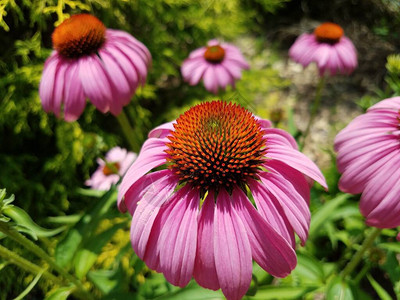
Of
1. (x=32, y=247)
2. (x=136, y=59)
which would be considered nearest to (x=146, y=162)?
(x=32, y=247)

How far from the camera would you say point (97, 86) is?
100cm

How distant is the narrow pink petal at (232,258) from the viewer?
557 millimetres

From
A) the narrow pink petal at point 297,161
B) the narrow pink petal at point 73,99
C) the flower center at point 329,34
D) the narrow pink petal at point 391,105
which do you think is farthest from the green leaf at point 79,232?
the flower center at point 329,34

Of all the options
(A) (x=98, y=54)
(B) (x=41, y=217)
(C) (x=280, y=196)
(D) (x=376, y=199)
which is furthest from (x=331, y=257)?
(B) (x=41, y=217)

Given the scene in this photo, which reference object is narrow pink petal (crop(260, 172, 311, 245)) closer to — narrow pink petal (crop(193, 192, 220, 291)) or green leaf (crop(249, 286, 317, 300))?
narrow pink petal (crop(193, 192, 220, 291))

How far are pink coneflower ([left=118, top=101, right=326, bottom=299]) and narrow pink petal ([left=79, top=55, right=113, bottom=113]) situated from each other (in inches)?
13.4

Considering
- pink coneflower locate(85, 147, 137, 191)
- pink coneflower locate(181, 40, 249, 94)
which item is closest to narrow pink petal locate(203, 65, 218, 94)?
pink coneflower locate(181, 40, 249, 94)

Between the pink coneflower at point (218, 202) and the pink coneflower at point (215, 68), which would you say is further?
the pink coneflower at point (215, 68)

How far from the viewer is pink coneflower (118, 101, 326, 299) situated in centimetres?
58

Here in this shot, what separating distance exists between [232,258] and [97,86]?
69 centimetres

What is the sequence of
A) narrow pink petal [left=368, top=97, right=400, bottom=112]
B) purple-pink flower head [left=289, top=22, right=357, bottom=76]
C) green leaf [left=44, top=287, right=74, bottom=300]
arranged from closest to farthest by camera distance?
narrow pink petal [left=368, top=97, right=400, bottom=112]
green leaf [left=44, top=287, right=74, bottom=300]
purple-pink flower head [left=289, top=22, right=357, bottom=76]

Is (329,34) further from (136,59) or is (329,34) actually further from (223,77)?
(136,59)

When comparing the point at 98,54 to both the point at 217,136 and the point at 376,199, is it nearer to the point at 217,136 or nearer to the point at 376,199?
the point at 217,136

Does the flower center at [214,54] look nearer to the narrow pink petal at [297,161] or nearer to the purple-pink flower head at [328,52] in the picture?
the purple-pink flower head at [328,52]
